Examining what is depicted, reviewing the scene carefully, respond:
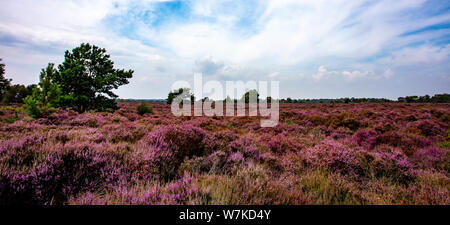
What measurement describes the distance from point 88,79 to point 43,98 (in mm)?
5741

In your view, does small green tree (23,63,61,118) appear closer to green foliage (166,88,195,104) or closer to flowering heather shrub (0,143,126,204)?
flowering heather shrub (0,143,126,204)

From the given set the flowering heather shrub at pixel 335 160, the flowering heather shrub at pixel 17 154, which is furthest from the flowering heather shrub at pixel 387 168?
the flowering heather shrub at pixel 17 154

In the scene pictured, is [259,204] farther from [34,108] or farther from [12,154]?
[34,108]

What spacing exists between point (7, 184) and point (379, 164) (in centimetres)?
733

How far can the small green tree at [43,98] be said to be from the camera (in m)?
8.10

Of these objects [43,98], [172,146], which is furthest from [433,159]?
[43,98]

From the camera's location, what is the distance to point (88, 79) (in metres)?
13.8

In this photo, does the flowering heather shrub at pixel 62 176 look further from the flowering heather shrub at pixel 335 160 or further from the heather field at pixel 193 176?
the flowering heather shrub at pixel 335 160

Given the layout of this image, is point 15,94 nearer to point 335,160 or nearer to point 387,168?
point 335,160

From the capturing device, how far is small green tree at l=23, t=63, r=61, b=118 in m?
8.10

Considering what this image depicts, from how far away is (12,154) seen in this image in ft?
9.64

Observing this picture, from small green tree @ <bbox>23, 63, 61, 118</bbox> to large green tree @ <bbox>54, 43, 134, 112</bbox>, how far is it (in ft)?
13.8

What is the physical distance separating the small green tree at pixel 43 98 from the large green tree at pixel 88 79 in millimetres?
4197
